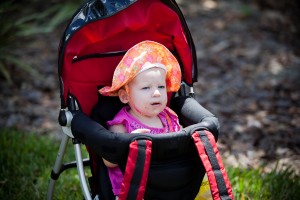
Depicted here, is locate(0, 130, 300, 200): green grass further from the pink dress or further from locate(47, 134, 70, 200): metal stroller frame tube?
the pink dress

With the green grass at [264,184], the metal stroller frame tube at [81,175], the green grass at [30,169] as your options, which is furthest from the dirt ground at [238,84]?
the metal stroller frame tube at [81,175]

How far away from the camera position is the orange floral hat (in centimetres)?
240

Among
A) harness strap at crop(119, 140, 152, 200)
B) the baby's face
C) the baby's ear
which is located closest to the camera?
harness strap at crop(119, 140, 152, 200)

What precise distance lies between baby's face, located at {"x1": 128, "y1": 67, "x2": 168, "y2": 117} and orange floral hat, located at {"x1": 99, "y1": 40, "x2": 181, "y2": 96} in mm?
35

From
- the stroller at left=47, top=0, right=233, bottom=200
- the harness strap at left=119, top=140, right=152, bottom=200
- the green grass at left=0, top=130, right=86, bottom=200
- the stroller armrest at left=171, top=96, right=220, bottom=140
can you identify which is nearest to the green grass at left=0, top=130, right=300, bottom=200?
the green grass at left=0, top=130, right=86, bottom=200

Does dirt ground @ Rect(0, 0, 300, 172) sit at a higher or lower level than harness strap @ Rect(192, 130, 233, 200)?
lower

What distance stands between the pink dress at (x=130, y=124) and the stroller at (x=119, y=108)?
1.7 inches

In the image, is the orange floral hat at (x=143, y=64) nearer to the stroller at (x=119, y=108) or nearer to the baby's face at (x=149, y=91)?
the baby's face at (x=149, y=91)

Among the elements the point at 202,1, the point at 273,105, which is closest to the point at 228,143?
the point at 273,105

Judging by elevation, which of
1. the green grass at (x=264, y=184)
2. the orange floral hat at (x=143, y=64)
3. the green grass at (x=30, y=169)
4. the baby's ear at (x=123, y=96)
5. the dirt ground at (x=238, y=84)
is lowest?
the dirt ground at (x=238, y=84)

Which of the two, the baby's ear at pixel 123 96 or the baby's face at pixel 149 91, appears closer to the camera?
the baby's face at pixel 149 91

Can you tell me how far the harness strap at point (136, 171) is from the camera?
6.70 ft

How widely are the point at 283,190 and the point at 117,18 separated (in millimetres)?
1715

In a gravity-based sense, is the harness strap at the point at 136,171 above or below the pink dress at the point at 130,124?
above
